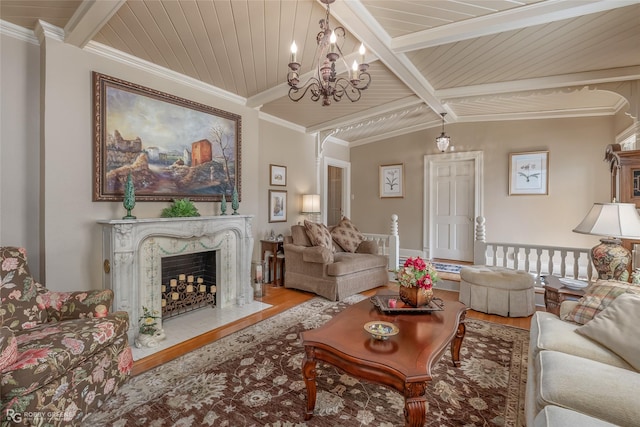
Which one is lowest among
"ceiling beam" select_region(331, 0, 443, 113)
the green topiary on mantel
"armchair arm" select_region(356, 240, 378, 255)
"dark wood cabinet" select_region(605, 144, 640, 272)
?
"armchair arm" select_region(356, 240, 378, 255)

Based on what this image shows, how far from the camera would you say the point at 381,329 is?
5.57ft

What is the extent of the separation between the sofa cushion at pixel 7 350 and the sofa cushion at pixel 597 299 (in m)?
3.11

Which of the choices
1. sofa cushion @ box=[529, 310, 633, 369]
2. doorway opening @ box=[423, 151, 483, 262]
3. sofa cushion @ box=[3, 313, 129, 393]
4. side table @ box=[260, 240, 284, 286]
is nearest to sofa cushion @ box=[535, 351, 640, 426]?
sofa cushion @ box=[529, 310, 633, 369]

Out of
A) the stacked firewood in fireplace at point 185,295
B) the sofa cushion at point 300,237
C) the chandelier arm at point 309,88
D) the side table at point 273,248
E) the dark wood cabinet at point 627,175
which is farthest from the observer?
the side table at point 273,248

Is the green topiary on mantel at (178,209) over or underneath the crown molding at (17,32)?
underneath

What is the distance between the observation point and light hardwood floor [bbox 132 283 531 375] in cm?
233

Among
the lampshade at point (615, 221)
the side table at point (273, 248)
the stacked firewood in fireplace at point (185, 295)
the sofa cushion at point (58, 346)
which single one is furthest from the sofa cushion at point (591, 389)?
the side table at point (273, 248)

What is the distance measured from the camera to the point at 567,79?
332 cm

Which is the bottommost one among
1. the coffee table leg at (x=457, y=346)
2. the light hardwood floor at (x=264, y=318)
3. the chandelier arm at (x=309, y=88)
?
the light hardwood floor at (x=264, y=318)

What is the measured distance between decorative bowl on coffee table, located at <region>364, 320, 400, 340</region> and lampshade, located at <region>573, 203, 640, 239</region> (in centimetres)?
191

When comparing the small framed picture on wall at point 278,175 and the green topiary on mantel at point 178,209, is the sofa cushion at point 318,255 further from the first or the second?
the green topiary on mantel at point 178,209

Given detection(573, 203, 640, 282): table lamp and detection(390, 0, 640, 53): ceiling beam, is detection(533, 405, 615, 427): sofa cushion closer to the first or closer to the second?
detection(573, 203, 640, 282): table lamp

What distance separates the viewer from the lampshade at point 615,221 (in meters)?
2.20

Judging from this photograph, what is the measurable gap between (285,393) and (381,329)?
2.60 feet
